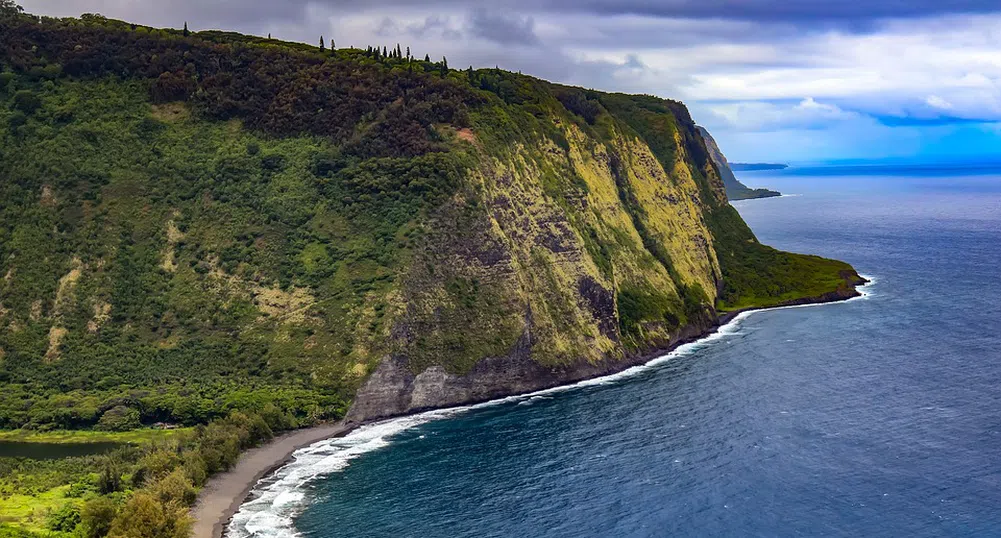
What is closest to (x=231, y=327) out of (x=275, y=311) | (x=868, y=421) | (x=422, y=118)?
(x=275, y=311)

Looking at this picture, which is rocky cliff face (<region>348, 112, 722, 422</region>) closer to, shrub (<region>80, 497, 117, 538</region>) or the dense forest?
the dense forest

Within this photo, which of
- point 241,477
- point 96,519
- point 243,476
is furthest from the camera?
point 243,476

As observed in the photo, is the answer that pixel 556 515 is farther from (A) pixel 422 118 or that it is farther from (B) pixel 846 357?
(A) pixel 422 118

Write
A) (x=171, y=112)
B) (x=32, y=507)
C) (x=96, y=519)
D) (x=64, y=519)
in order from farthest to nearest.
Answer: (x=171, y=112)
(x=32, y=507)
(x=64, y=519)
(x=96, y=519)

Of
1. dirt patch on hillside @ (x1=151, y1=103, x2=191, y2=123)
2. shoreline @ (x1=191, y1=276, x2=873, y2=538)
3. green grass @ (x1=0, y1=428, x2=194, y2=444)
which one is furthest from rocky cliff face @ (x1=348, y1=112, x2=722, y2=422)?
dirt patch on hillside @ (x1=151, y1=103, x2=191, y2=123)

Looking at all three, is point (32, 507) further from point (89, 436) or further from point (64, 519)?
point (89, 436)

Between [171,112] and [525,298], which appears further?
[171,112]

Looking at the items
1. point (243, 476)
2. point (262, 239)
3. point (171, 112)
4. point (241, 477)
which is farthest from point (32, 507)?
point (171, 112)

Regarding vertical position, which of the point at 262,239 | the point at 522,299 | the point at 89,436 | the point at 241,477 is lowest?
the point at 241,477

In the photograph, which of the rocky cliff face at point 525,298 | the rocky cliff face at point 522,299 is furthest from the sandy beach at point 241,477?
the rocky cliff face at point 525,298
